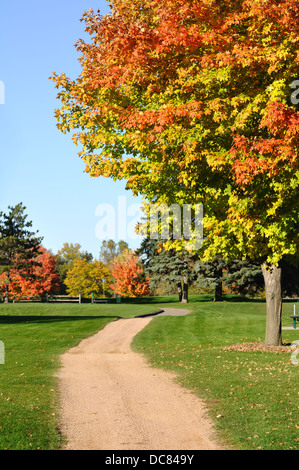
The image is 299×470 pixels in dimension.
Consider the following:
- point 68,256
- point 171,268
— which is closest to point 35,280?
point 171,268

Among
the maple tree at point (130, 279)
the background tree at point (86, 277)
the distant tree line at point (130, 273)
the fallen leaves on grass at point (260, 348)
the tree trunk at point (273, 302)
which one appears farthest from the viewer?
the background tree at point (86, 277)

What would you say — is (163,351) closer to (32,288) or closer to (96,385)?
(96,385)

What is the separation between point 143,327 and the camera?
2605cm

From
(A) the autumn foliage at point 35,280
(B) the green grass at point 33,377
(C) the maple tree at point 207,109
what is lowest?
(B) the green grass at point 33,377

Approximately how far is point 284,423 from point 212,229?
7.28 m

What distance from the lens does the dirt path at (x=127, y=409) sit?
6.92 meters

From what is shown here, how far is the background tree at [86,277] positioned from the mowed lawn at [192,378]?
37921 mm

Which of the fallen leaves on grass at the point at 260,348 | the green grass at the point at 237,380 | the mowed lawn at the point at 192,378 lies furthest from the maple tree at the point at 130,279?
the fallen leaves on grass at the point at 260,348

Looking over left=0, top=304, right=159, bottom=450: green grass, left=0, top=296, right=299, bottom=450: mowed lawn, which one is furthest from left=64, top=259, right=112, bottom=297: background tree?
left=0, top=296, right=299, bottom=450: mowed lawn

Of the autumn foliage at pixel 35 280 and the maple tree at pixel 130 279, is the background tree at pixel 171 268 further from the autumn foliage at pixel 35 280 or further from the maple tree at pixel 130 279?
the autumn foliage at pixel 35 280

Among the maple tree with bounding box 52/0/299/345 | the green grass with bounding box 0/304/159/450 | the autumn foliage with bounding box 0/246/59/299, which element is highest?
the maple tree with bounding box 52/0/299/345

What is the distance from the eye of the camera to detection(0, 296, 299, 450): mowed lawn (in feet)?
24.2

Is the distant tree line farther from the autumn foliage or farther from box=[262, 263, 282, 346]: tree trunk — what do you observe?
box=[262, 263, 282, 346]: tree trunk

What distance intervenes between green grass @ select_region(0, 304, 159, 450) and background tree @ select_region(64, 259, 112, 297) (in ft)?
115
